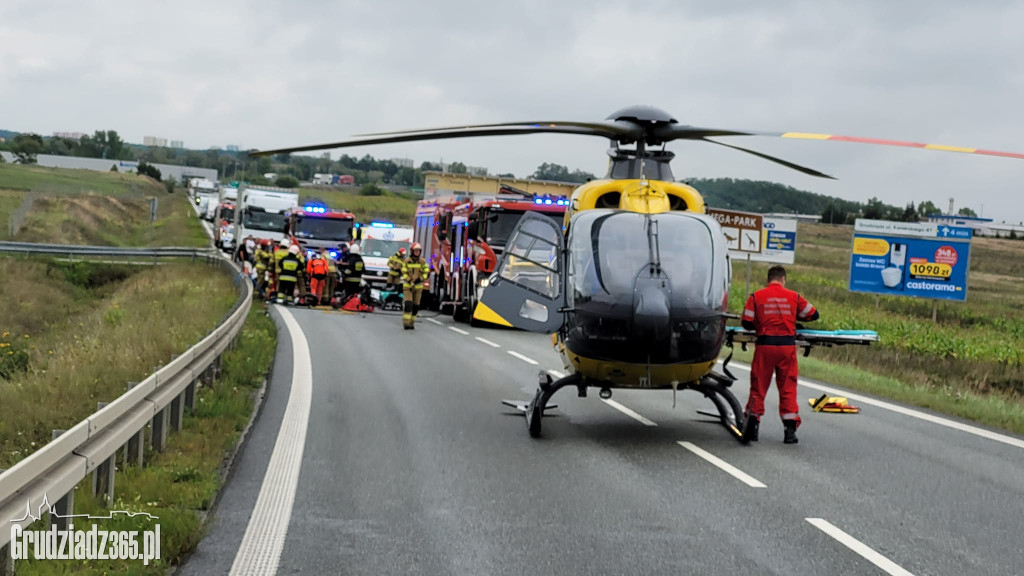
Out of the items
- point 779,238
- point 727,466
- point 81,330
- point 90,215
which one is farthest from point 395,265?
point 90,215

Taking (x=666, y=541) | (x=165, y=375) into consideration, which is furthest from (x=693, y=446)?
(x=165, y=375)

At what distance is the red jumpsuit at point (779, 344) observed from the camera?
Answer: 35.7ft

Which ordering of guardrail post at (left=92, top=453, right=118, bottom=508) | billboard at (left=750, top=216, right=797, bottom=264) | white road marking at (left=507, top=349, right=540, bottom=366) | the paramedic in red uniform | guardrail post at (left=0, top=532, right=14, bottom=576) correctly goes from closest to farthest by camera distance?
guardrail post at (left=0, top=532, right=14, bottom=576), guardrail post at (left=92, top=453, right=118, bottom=508), the paramedic in red uniform, white road marking at (left=507, top=349, right=540, bottom=366), billboard at (left=750, top=216, right=797, bottom=264)

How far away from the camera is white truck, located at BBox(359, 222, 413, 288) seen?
35.8m

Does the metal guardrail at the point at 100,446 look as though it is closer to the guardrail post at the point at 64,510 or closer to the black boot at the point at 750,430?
the guardrail post at the point at 64,510

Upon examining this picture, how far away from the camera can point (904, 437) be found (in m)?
11.6

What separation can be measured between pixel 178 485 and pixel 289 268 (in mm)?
23006

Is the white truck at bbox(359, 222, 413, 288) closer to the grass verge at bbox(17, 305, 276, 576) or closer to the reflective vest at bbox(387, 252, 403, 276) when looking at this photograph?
the reflective vest at bbox(387, 252, 403, 276)

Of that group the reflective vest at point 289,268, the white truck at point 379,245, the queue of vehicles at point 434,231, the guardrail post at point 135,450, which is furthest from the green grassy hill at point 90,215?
the guardrail post at point 135,450

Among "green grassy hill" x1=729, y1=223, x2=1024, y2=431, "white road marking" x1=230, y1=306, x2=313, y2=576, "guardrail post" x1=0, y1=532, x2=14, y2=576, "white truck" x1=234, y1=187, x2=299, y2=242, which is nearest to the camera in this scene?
"guardrail post" x1=0, y1=532, x2=14, y2=576

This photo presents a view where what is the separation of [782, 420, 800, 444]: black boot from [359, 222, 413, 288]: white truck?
2552 centimetres

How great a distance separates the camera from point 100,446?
663 cm

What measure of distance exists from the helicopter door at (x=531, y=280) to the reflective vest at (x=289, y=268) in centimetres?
1936

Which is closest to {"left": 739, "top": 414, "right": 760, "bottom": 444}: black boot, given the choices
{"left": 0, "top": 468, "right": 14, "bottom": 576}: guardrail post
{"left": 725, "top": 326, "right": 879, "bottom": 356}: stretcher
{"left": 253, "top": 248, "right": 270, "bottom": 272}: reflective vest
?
{"left": 725, "top": 326, "right": 879, "bottom": 356}: stretcher
